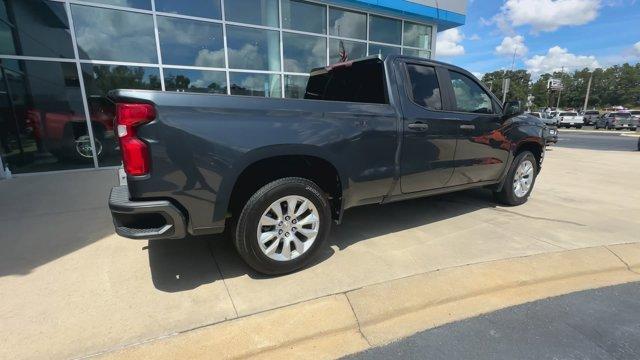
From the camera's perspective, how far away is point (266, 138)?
8.86 ft

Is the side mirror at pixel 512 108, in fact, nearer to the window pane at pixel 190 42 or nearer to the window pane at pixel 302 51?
the window pane at pixel 302 51

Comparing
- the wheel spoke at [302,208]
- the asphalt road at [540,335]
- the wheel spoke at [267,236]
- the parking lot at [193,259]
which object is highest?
the wheel spoke at [302,208]

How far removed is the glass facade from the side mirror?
9.83ft

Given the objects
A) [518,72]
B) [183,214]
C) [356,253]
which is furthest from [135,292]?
[518,72]

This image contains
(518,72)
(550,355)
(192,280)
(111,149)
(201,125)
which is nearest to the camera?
(550,355)

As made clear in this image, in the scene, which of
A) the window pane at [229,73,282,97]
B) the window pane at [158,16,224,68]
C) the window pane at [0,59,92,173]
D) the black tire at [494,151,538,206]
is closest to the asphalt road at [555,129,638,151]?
the black tire at [494,151,538,206]

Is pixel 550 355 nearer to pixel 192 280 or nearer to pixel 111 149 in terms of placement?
pixel 192 280

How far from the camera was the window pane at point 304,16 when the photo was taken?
9719mm

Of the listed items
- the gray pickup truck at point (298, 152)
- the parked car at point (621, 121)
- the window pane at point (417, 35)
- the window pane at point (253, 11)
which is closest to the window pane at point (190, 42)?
the window pane at point (253, 11)

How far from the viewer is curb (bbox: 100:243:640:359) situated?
2225mm

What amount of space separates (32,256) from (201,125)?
7.79 ft

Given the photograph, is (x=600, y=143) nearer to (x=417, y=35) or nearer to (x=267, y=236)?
(x=417, y=35)

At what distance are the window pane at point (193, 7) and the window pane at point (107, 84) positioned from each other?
1.48 metres

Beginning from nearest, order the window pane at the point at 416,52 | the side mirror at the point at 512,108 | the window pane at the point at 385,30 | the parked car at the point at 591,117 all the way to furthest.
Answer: the side mirror at the point at 512,108
the window pane at the point at 385,30
the window pane at the point at 416,52
the parked car at the point at 591,117
